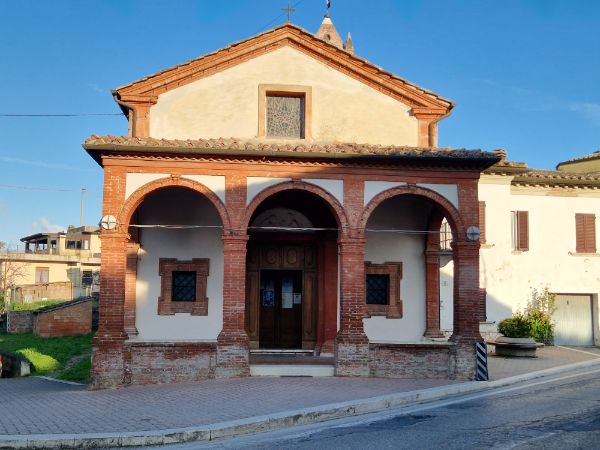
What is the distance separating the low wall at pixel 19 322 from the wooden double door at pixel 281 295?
15841 mm

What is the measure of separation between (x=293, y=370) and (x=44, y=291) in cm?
3097

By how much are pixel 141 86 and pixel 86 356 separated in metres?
9.43

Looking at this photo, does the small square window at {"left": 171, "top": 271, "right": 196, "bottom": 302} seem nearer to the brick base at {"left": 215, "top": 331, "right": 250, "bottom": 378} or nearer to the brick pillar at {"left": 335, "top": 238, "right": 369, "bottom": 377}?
the brick base at {"left": 215, "top": 331, "right": 250, "bottom": 378}

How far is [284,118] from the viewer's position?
1548 centimetres

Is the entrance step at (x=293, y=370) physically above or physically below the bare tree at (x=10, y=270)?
below

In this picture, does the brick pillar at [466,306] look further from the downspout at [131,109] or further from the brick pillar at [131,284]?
the downspout at [131,109]

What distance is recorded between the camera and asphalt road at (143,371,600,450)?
25.4 ft

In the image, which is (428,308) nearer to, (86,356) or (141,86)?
(141,86)

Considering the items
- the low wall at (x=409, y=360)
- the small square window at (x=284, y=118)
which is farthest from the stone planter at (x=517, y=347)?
the small square window at (x=284, y=118)

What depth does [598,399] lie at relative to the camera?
11.2 m

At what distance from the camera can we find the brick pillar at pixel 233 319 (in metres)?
13.1

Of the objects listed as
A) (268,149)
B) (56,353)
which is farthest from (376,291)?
(56,353)

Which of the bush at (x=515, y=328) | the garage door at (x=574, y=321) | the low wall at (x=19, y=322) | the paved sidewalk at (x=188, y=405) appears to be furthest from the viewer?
the low wall at (x=19, y=322)

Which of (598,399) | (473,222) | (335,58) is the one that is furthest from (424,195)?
(598,399)
